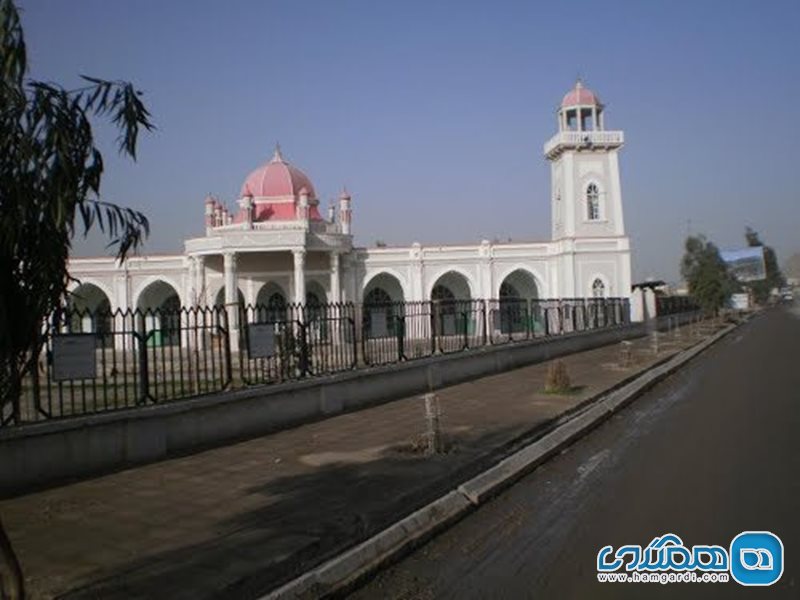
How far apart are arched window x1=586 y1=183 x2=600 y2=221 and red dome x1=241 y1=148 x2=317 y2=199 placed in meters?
18.1

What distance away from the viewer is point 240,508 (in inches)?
275

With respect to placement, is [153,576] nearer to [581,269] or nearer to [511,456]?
[511,456]

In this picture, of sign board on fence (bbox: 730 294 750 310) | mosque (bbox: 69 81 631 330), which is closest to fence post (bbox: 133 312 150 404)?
mosque (bbox: 69 81 631 330)

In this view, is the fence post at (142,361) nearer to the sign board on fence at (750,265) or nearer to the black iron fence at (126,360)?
the black iron fence at (126,360)

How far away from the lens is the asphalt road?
5.08 m

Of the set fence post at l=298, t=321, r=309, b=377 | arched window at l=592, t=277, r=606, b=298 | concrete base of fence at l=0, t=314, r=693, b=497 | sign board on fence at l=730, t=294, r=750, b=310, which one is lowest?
concrete base of fence at l=0, t=314, r=693, b=497

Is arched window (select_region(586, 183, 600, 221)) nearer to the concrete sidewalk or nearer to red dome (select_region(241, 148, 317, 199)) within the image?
red dome (select_region(241, 148, 317, 199))

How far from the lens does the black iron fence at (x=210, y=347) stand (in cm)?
870

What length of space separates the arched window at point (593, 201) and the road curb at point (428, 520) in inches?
1556

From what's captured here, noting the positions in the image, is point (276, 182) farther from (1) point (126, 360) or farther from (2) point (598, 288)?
(1) point (126, 360)

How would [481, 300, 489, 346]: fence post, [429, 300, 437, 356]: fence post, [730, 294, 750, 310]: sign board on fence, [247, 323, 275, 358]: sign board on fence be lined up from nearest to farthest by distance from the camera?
1. [247, 323, 275, 358]: sign board on fence
2. [429, 300, 437, 356]: fence post
3. [481, 300, 489, 346]: fence post
4. [730, 294, 750, 310]: sign board on fence

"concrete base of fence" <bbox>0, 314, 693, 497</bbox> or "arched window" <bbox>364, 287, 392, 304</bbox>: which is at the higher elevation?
"arched window" <bbox>364, 287, 392, 304</bbox>

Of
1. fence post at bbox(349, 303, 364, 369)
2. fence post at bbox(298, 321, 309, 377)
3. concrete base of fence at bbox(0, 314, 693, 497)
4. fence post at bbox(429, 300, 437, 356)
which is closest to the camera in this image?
concrete base of fence at bbox(0, 314, 693, 497)

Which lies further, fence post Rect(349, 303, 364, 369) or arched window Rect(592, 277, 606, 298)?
arched window Rect(592, 277, 606, 298)
